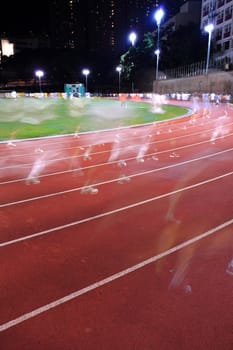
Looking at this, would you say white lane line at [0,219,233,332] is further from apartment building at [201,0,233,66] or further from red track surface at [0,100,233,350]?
apartment building at [201,0,233,66]

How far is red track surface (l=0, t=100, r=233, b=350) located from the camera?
329 centimetres

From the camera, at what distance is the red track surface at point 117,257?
3.29 metres

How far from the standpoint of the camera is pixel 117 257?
469 centimetres

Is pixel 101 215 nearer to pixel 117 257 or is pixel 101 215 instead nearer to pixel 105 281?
pixel 117 257

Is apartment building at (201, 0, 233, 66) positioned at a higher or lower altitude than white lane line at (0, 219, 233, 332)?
higher

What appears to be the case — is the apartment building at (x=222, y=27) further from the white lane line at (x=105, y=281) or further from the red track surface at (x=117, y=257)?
the white lane line at (x=105, y=281)

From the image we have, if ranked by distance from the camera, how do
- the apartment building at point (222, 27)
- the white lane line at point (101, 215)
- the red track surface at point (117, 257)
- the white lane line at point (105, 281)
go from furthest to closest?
the apartment building at point (222, 27) < the white lane line at point (101, 215) < the white lane line at point (105, 281) < the red track surface at point (117, 257)

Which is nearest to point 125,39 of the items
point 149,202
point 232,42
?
point 232,42

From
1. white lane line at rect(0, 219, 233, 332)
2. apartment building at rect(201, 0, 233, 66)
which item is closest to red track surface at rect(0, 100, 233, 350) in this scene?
white lane line at rect(0, 219, 233, 332)

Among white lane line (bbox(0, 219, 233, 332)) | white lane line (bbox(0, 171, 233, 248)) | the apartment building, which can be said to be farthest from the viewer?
the apartment building

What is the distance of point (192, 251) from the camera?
15.9 ft

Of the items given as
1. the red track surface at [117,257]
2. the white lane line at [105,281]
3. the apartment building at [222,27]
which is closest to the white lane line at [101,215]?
the red track surface at [117,257]

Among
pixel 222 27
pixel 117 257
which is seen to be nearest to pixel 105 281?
pixel 117 257

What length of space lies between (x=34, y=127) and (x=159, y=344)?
17125 millimetres
